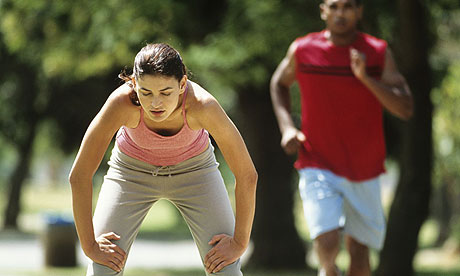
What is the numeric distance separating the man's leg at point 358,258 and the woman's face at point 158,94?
8.24 ft

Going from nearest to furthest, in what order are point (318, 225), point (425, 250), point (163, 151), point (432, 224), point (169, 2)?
point (163, 151), point (318, 225), point (169, 2), point (425, 250), point (432, 224)

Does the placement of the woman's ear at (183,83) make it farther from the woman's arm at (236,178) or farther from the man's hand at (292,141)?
the man's hand at (292,141)

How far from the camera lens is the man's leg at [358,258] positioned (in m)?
6.18

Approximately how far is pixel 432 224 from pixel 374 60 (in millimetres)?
36414

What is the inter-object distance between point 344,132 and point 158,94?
7.44 feet

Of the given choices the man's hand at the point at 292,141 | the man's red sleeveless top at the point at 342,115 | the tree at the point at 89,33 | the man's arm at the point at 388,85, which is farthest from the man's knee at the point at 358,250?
the tree at the point at 89,33

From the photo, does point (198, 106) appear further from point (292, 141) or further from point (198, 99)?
point (292, 141)

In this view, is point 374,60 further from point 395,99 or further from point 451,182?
point 451,182

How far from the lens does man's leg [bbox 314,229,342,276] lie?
5891 millimetres

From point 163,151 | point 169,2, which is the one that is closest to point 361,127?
point 163,151

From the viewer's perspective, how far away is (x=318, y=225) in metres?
5.94

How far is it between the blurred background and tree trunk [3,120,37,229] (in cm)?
85

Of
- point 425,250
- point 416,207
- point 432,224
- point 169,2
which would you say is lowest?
point 432,224

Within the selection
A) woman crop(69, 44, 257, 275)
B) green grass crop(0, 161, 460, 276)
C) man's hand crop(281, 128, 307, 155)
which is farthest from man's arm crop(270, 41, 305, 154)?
green grass crop(0, 161, 460, 276)
